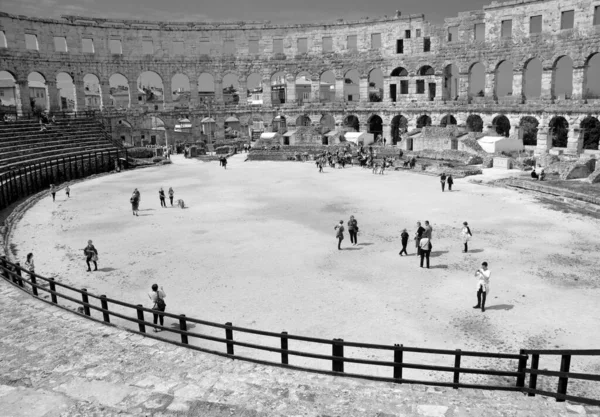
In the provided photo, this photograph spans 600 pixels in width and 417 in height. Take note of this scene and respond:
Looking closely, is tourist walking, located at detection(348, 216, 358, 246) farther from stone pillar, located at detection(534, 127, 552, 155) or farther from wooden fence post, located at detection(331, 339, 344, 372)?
stone pillar, located at detection(534, 127, 552, 155)

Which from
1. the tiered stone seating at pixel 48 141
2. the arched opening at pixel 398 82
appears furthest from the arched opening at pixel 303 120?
the tiered stone seating at pixel 48 141

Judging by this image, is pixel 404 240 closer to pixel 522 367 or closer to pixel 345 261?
pixel 345 261

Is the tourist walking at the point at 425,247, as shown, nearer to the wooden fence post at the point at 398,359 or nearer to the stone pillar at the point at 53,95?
the wooden fence post at the point at 398,359

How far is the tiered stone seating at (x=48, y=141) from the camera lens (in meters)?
34.6

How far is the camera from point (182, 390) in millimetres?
7754

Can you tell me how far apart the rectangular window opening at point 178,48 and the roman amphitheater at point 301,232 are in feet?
0.54

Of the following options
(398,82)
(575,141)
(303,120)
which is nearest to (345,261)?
(575,141)

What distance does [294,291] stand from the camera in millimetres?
13984

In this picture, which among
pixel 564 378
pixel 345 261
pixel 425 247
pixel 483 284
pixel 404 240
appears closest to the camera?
pixel 564 378

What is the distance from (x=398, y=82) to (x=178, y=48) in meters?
25.3

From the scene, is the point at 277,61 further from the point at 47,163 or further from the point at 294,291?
the point at 294,291

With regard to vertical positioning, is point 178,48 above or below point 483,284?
above

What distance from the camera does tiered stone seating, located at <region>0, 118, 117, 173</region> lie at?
3456 centimetres

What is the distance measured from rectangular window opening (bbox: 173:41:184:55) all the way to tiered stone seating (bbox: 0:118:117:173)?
580 inches
